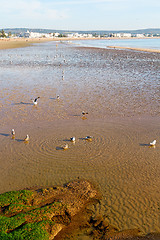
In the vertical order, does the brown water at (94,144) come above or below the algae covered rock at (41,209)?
above

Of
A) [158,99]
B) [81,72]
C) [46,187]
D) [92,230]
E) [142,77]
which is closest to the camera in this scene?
[92,230]

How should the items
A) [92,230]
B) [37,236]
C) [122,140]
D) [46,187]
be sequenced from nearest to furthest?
[37,236] < [92,230] < [46,187] < [122,140]

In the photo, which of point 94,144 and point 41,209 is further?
point 94,144

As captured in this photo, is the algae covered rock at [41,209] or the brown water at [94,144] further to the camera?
the brown water at [94,144]

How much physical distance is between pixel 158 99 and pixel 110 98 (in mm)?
5438

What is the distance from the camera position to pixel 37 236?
25.9 feet

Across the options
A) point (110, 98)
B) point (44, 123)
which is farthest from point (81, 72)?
point (44, 123)

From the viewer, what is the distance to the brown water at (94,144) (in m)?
10.5

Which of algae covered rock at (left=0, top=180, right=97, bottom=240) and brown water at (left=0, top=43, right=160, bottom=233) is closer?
algae covered rock at (left=0, top=180, right=97, bottom=240)

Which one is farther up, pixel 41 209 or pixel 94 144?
pixel 94 144

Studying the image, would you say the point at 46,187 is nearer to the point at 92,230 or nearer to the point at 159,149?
the point at 92,230

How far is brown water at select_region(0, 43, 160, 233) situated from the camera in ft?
34.3

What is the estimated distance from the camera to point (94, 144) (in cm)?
1508

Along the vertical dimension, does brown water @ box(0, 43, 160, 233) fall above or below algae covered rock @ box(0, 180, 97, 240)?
above
